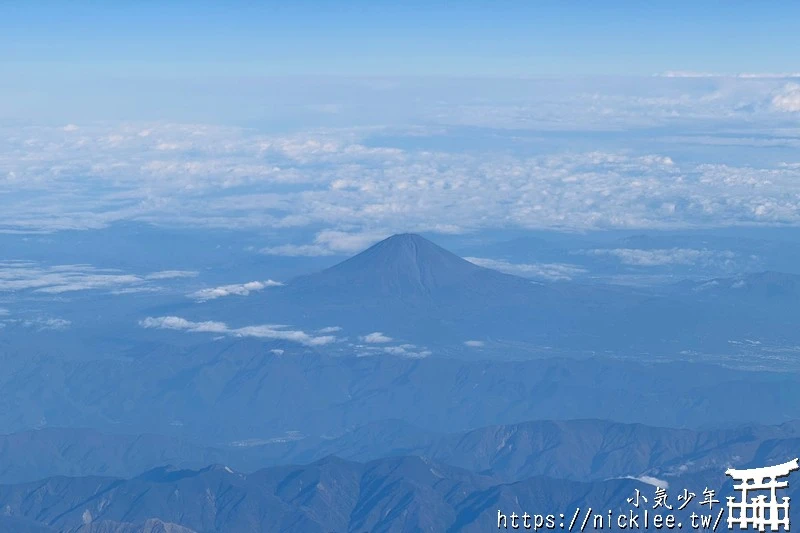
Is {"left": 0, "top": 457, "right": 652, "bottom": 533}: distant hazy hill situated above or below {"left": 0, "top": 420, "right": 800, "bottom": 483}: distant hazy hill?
above

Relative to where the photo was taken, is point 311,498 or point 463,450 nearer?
point 311,498

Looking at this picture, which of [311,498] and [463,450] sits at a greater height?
[311,498]

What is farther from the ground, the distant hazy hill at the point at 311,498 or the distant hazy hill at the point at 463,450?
the distant hazy hill at the point at 311,498

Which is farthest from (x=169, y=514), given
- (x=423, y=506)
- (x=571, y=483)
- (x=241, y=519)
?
(x=571, y=483)

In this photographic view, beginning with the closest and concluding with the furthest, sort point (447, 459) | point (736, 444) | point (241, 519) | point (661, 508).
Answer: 1. point (661, 508)
2. point (241, 519)
3. point (736, 444)
4. point (447, 459)

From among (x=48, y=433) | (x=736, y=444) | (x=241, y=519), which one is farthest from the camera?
(x=48, y=433)

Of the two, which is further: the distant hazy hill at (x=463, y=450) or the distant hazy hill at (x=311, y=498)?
the distant hazy hill at (x=463, y=450)

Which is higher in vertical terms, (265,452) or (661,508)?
(661,508)

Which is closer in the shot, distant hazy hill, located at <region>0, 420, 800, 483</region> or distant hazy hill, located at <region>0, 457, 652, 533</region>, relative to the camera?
distant hazy hill, located at <region>0, 457, 652, 533</region>

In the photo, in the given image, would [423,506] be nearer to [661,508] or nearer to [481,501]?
[481,501]

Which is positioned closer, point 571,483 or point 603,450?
point 571,483
